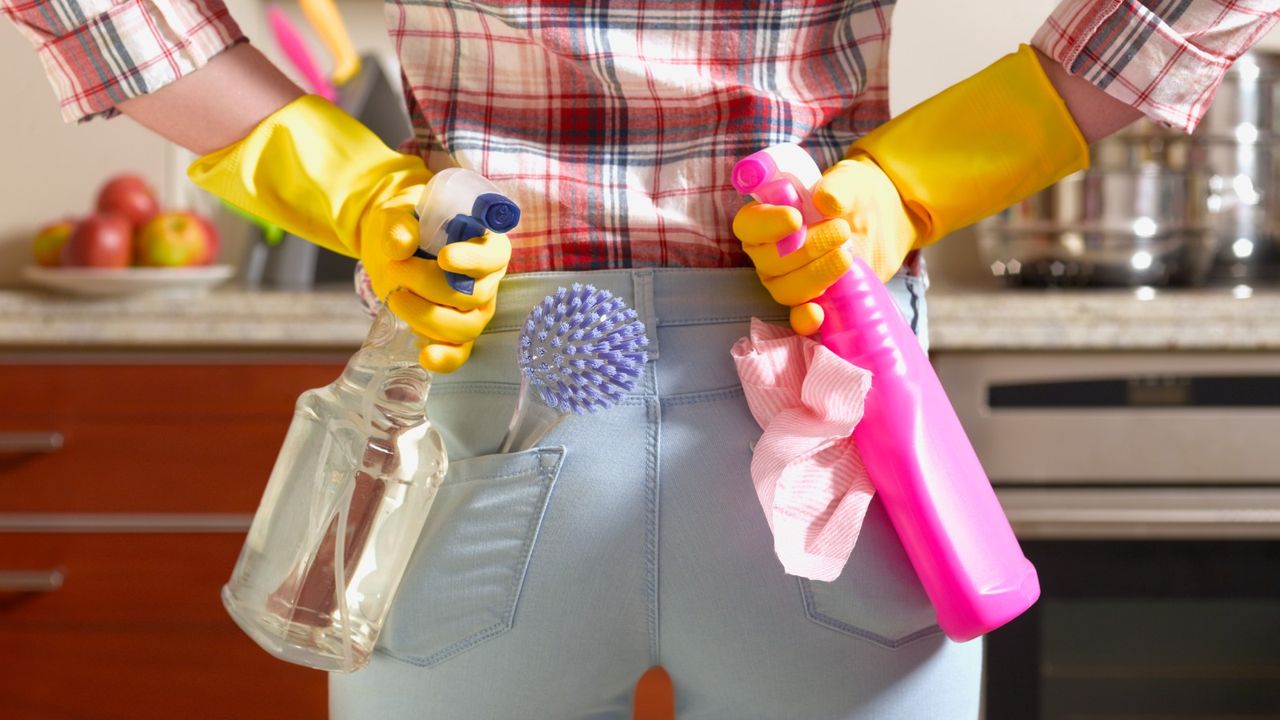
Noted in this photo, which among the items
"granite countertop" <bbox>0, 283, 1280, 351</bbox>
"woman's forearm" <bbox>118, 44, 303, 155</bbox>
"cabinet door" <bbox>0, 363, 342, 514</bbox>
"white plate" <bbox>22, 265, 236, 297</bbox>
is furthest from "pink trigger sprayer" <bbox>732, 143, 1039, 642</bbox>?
"white plate" <bbox>22, 265, 236, 297</bbox>

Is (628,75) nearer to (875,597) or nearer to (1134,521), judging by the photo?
(875,597)

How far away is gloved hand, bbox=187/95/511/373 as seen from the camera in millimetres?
534

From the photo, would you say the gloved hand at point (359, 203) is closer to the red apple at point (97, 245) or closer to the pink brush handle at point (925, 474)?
the pink brush handle at point (925, 474)

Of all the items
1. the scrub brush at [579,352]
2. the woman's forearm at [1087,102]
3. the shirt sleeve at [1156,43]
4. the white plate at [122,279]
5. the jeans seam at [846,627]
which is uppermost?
the shirt sleeve at [1156,43]

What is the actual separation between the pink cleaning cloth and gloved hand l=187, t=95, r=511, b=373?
13 cm

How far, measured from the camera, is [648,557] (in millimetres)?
527

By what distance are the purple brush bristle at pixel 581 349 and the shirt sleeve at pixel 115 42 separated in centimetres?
21

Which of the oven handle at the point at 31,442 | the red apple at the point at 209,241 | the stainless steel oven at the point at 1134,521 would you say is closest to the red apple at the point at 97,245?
the red apple at the point at 209,241

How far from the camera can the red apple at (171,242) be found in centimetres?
170

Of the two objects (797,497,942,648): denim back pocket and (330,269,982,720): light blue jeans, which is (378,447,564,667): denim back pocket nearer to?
(330,269,982,720): light blue jeans

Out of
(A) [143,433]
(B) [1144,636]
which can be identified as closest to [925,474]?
(B) [1144,636]

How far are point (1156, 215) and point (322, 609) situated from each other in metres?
1.37

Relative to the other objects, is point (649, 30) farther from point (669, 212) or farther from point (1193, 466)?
point (1193, 466)

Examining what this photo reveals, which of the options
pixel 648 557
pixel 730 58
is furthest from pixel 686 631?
pixel 730 58
